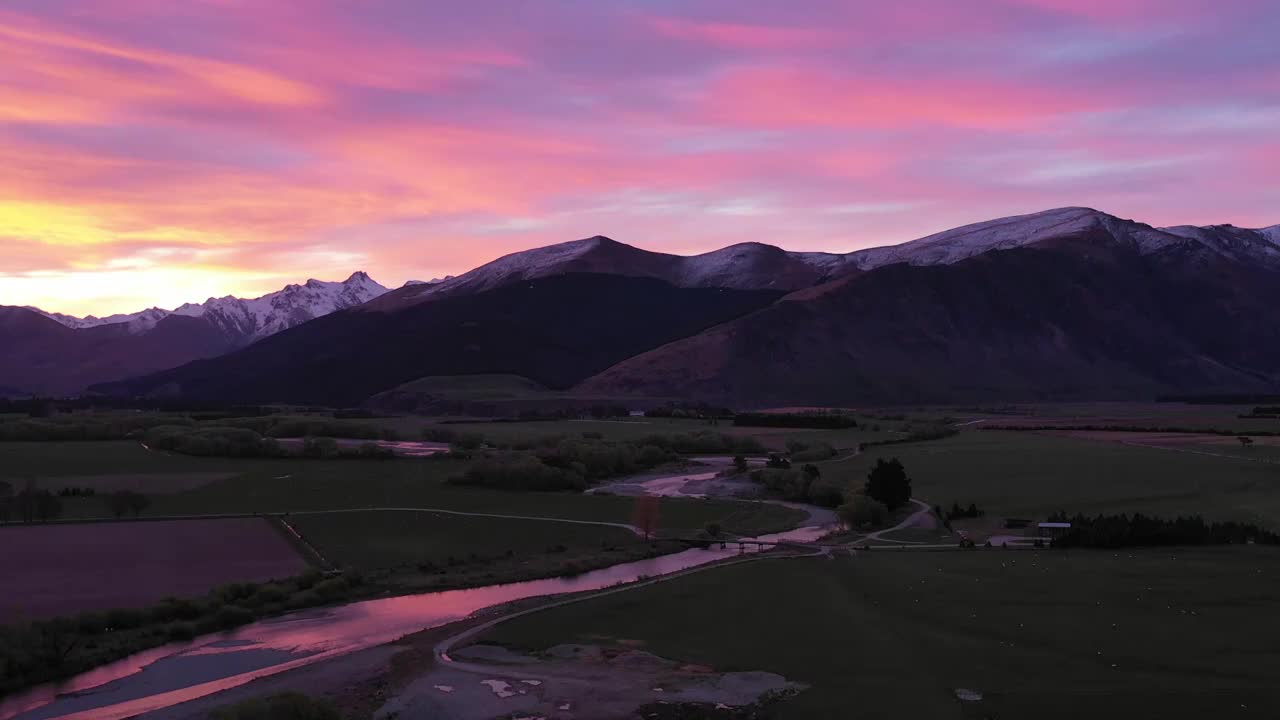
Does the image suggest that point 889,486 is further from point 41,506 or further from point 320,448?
point 320,448

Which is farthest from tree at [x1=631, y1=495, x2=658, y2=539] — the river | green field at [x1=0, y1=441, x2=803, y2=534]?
the river

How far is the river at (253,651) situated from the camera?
130 feet

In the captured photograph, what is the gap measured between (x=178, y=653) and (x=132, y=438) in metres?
114

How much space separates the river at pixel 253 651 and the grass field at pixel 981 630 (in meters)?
6.19

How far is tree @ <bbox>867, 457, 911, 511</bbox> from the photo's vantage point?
8750 cm

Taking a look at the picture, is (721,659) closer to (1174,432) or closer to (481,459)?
(481,459)

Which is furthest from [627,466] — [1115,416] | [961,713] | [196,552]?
[1115,416]

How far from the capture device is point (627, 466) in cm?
12950

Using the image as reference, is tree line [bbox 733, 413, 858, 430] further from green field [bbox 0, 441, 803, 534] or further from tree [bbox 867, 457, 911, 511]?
tree [bbox 867, 457, 911, 511]

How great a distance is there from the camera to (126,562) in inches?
2454

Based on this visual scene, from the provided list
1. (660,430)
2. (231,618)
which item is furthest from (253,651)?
(660,430)

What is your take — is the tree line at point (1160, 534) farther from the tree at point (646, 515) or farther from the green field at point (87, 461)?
the green field at point (87, 461)

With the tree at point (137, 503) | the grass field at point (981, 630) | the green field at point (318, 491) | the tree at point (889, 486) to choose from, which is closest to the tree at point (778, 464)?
the green field at point (318, 491)

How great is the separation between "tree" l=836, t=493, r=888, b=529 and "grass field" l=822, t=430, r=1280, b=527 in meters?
9.50
